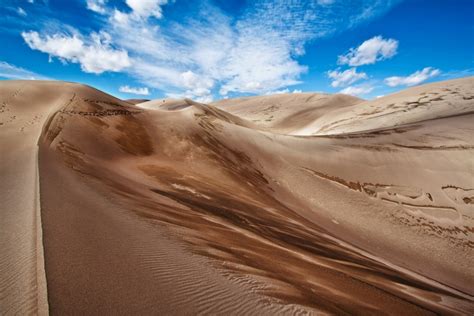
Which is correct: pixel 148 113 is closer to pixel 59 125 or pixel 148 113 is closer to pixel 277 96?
pixel 59 125

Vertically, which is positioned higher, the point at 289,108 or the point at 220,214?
the point at 289,108

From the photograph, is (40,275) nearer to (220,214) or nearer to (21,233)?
(21,233)

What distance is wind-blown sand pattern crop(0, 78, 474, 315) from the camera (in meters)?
2.41

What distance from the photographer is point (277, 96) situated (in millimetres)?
70188

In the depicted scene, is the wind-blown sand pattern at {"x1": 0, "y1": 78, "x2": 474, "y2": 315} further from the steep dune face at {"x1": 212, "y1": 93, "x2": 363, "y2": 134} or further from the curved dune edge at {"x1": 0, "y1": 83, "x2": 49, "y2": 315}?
the steep dune face at {"x1": 212, "y1": 93, "x2": 363, "y2": 134}

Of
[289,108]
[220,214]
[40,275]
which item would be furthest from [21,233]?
[289,108]

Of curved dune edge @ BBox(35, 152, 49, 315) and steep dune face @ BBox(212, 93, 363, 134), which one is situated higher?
steep dune face @ BBox(212, 93, 363, 134)

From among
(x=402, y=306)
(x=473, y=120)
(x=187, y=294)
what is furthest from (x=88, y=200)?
(x=473, y=120)

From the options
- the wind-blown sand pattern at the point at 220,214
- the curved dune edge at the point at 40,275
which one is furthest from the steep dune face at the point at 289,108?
the curved dune edge at the point at 40,275

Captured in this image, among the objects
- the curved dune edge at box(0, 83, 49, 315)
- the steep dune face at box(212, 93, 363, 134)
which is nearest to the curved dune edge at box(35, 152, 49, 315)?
the curved dune edge at box(0, 83, 49, 315)

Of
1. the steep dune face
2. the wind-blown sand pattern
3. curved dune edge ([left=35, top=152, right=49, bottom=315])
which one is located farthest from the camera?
the steep dune face

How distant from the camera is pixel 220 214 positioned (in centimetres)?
539

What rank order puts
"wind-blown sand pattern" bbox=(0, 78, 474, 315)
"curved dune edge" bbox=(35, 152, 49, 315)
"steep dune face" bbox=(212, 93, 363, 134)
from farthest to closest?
"steep dune face" bbox=(212, 93, 363, 134) < "wind-blown sand pattern" bbox=(0, 78, 474, 315) < "curved dune edge" bbox=(35, 152, 49, 315)

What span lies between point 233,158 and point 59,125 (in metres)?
6.42
